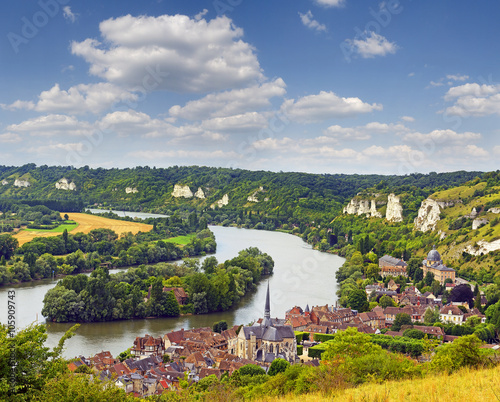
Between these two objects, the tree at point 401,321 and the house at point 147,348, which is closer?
the house at point 147,348

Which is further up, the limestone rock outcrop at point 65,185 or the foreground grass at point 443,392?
the limestone rock outcrop at point 65,185

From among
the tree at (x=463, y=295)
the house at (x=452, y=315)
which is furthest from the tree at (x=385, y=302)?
the tree at (x=463, y=295)

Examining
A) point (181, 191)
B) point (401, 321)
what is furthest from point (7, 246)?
point (181, 191)

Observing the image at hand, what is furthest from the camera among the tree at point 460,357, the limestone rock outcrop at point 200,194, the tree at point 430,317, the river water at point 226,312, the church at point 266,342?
the limestone rock outcrop at point 200,194

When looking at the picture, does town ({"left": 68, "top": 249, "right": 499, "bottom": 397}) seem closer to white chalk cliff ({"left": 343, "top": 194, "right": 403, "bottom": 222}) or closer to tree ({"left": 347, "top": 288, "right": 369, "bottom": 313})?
tree ({"left": 347, "top": 288, "right": 369, "bottom": 313})

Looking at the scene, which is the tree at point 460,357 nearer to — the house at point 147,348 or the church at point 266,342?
the church at point 266,342

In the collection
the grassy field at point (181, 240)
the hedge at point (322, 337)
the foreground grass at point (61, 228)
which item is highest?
the foreground grass at point (61, 228)

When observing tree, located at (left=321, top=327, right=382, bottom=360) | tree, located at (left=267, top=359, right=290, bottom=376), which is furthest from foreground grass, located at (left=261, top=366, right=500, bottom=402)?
tree, located at (left=267, top=359, right=290, bottom=376)
